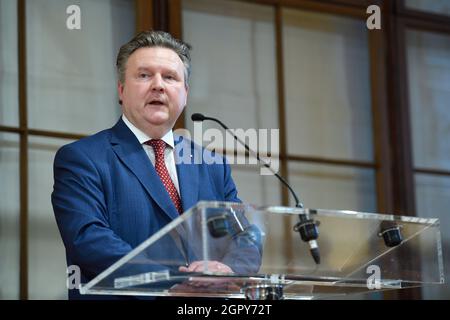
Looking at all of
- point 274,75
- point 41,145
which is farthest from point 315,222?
point 274,75

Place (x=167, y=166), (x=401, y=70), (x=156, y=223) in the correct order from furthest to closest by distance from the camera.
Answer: (x=401, y=70) → (x=167, y=166) → (x=156, y=223)

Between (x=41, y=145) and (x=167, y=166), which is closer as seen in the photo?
(x=167, y=166)

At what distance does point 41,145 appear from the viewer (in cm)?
432

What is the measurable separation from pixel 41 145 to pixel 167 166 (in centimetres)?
160

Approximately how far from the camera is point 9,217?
419cm

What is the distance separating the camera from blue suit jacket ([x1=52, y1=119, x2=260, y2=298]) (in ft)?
8.00

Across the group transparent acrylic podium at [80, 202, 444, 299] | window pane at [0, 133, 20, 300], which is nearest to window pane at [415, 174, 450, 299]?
window pane at [0, 133, 20, 300]

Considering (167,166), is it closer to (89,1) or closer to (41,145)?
(41,145)

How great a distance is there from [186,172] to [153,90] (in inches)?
9.4

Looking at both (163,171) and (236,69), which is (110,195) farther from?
(236,69)

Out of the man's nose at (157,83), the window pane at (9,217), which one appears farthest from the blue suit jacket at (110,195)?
the window pane at (9,217)

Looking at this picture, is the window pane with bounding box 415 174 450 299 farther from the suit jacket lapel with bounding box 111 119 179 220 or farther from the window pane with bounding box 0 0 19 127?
the suit jacket lapel with bounding box 111 119 179 220

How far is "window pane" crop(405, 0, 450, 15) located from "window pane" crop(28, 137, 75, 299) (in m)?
2.11

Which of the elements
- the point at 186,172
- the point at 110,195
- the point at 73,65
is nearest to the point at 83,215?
the point at 110,195
